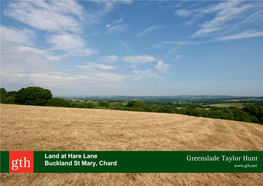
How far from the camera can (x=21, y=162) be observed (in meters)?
6.20

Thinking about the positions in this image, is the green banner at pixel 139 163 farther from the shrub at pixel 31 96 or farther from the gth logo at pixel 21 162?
the shrub at pixel 31 96

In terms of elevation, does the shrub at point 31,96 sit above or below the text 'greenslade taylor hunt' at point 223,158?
above

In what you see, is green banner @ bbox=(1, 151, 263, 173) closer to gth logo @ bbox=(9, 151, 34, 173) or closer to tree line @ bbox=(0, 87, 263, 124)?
gth logo @ bbox=(9, 151, 34, 173)

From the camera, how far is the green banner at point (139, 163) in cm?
621

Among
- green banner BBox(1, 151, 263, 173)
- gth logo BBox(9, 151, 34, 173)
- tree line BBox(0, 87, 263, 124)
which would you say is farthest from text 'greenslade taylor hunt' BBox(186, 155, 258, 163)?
tree line BBox(0, 87, 263, 124)

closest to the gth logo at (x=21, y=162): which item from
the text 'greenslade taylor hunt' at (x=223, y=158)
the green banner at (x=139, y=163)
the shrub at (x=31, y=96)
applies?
the green banner at (x=139, y=163)

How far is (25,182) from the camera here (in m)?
5.00

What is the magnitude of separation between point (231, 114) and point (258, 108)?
13.8 metres

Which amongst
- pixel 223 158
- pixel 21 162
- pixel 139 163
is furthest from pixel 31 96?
pixel 223 158

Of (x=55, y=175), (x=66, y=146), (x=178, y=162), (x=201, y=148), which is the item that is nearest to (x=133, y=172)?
(x=178, y=162)

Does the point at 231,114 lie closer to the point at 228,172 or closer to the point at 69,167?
the point at 228,172

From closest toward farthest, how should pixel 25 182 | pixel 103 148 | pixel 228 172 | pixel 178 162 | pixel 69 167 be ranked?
pixel 25 182 < pixel 69 167 < pixel 228 172 < pixel 178 162 < pixel 103 148

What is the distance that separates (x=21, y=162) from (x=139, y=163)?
6244mm

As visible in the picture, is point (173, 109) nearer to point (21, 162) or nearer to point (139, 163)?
point (139, 163)
